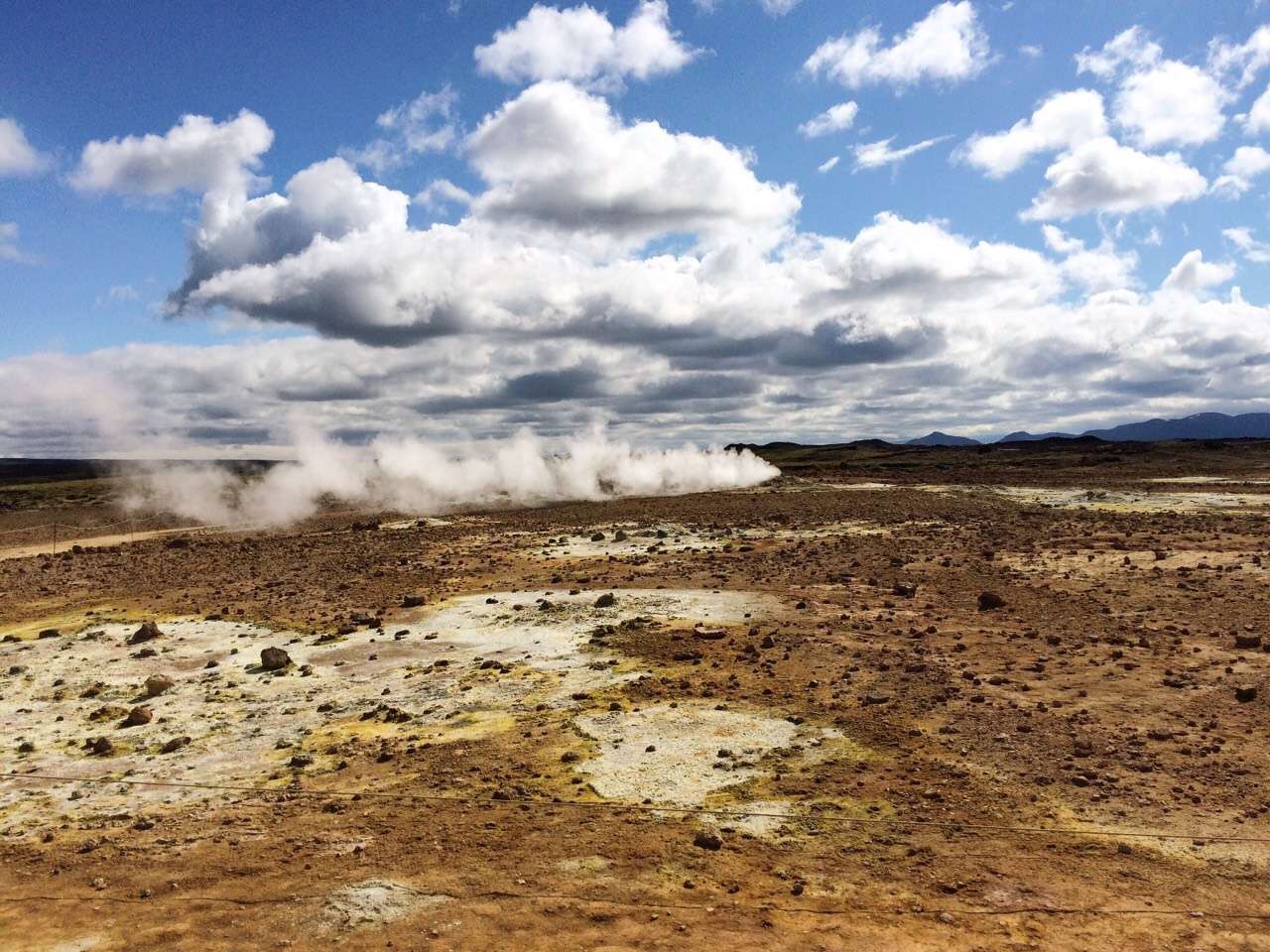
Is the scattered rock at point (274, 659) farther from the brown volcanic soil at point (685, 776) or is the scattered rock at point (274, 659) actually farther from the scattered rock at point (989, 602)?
the scattered rock at point (989, 602)

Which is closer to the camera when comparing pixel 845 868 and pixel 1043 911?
pixel 1043 911

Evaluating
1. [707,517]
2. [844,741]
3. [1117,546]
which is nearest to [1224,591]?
[1117,546]

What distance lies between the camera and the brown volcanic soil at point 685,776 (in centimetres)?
793

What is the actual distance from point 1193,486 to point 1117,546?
121 ft

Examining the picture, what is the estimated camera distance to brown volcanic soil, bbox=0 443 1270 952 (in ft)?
26.0

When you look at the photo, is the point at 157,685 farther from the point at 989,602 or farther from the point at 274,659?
the point at 989,602

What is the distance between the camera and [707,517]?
44.8 metres

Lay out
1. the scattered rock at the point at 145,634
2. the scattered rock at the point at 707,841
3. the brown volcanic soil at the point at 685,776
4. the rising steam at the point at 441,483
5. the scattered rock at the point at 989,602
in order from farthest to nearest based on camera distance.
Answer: the rising steam at the point at 441,483
the scattered rock at the point at 989,602
the scattered rock at the point at 145,634
the scattered rock at the point at 707,841
the brown volcanic soil at the point at 685,776

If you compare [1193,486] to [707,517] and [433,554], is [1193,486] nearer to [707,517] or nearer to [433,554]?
[707,517]

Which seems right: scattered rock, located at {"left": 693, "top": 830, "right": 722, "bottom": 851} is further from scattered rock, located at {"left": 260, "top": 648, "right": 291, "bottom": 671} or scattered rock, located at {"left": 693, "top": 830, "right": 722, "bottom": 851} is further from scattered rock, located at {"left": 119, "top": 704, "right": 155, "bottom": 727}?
scattered rock, located at {"left": 260, "top": 648, "right": 291, "bottom": 671}

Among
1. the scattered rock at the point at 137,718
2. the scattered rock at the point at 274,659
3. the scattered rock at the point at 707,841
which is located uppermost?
the scattered rock at the point at 274,659

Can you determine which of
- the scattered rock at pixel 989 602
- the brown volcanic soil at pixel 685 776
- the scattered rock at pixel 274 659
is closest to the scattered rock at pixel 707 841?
the brown volcanic soil at pixel 685 776

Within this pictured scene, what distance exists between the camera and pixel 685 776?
10906 millimetres

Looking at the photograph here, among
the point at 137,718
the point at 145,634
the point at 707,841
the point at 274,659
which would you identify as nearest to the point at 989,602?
the point at 707,841
